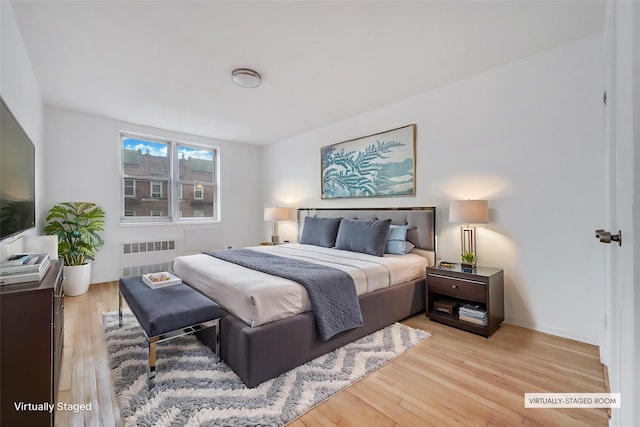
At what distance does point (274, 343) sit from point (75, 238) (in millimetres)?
3484

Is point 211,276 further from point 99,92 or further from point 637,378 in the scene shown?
point 99,92

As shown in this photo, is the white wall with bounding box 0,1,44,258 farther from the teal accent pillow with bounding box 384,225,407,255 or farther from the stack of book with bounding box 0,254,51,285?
the teal accent pillow with bounding box 384,225,407,255

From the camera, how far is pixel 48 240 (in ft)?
9.11

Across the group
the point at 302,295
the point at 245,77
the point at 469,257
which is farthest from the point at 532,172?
the point at 245,77

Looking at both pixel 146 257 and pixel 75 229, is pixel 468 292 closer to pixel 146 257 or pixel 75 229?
pixel 146 257

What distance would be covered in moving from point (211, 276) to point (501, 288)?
267 cm

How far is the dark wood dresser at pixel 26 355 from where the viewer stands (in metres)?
1.25

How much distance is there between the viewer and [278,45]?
2402mm

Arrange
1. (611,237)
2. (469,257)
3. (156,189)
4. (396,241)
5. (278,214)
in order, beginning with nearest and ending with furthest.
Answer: (611,237), (469,257), (396,241), (156,189), (278,214)

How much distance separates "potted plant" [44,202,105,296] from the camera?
361 cm

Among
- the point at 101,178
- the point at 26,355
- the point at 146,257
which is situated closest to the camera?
A: the point at 26,355

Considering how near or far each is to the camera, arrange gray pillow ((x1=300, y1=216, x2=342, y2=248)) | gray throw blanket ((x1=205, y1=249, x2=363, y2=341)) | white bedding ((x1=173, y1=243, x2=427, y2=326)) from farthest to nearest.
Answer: gray pillow ((x1=300, y1=216, x2=342, y2=248))
gray throw blanket ((x1=205, y1=249, x2=363, y2=341))
white bedding ((x1=173, y1=243, x2=427, y2=326))

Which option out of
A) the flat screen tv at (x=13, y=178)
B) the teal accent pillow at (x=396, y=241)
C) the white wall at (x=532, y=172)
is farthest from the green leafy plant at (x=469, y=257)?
the flat screen tv at (x=13, y=178)

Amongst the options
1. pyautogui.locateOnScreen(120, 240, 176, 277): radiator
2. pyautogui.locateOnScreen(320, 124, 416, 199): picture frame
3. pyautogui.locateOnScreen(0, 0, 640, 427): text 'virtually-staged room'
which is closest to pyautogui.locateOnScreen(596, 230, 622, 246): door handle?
pyautogui.locateOnScreen(0, 0, 640, 427): text 'virtually-staged room'
